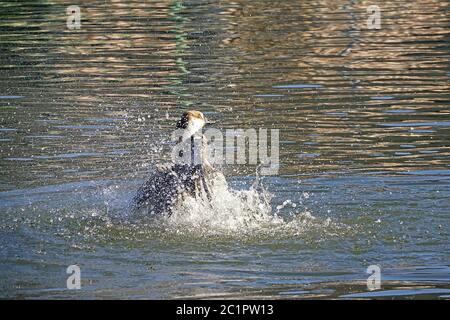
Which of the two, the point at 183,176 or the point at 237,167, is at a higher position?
the point at 183,176

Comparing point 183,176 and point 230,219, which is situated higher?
point 183,176

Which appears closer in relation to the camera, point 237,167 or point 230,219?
point 230,219

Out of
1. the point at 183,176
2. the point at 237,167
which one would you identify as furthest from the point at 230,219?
the point at 237,167

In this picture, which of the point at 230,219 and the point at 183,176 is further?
the point at 183,176

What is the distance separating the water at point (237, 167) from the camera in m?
8.20

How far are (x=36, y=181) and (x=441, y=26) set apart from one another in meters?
12.2

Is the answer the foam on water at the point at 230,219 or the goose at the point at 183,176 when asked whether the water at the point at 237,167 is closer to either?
the foam on water at the point at 230,219

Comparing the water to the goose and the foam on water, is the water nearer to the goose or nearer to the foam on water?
the foam on water

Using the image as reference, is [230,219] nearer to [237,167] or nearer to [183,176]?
[183,176]

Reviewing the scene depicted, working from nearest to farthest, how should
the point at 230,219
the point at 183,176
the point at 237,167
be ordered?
the point at 230,219, the point at 183,176, the point at 237,167

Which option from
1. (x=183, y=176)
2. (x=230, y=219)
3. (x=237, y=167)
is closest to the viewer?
(x=230, y=219)

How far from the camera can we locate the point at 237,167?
11703 millimetres

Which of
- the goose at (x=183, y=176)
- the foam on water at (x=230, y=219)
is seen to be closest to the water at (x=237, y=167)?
the foam on water at (x=230, y=219)
